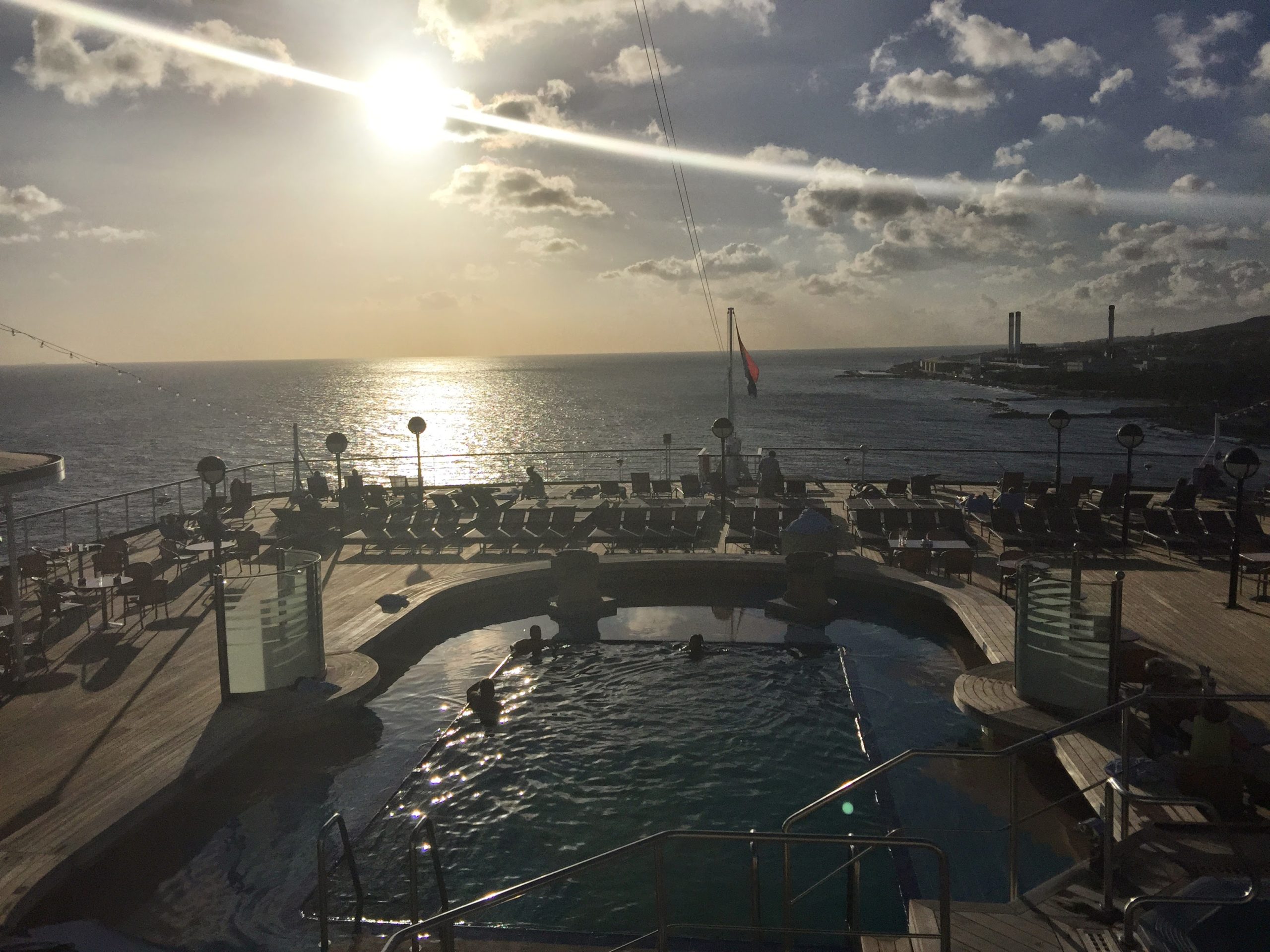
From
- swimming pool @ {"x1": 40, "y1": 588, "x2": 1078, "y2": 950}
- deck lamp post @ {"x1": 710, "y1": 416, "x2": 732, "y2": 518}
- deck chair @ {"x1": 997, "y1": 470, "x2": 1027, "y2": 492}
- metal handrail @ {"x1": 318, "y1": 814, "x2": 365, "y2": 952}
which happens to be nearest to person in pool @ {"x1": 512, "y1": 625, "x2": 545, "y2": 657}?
swimming pool @ {"x1": 40, "y1": 588, "x2": 1078, "y2": 950}

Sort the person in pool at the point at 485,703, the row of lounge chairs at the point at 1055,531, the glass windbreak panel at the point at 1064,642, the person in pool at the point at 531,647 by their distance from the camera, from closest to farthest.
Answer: the glass windbreak panel at the point at 1064,642 < the person in pool at the point at 485,703 < the person in pool at the point at 531,647 < the row of lounge chairs at the point at 1055,531

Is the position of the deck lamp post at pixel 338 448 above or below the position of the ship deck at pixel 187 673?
above

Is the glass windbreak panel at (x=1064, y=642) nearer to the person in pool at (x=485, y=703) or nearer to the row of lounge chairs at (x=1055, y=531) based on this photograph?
the person in pool at (x=485, y=703)

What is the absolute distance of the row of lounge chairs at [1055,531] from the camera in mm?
13578

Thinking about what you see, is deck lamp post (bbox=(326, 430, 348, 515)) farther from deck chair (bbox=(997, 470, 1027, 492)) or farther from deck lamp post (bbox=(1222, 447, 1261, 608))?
deck lamp post (bbox=(1222, 447, 1261, 608))

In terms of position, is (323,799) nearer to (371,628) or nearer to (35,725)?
(35,725)

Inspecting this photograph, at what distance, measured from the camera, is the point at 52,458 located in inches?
350

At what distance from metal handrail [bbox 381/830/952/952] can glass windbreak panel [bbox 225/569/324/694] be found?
4.77 meters

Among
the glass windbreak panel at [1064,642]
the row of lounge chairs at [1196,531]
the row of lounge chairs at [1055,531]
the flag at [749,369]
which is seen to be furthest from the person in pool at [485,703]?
the flag at [749,369]

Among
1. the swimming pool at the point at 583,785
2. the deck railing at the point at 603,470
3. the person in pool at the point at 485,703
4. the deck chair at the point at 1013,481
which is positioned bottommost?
the deck railing at the point at 603,470

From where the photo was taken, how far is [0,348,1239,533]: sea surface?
2179 inches

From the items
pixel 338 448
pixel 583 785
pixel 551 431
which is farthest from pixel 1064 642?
pixel 551 431

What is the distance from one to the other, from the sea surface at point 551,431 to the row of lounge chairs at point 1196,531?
186 inches

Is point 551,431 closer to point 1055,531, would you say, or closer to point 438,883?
point 1055,531
